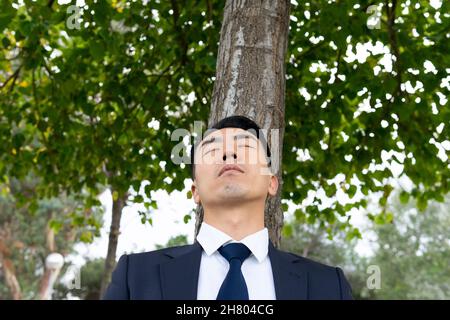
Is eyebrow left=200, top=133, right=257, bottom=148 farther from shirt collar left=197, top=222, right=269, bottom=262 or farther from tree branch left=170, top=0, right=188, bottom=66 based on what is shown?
tree branch left=170, top=0, right=188, bottom=66

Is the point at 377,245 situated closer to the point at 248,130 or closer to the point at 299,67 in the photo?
the point at 299,67

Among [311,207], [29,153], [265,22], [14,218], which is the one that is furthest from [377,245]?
[265,22]

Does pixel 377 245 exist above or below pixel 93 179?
above

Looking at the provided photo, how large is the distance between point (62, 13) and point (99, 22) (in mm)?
576

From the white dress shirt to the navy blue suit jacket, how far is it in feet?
0.12

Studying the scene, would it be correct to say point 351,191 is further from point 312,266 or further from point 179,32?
point 312,266

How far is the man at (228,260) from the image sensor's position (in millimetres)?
2824

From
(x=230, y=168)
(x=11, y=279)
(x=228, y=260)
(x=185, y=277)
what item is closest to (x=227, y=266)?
(x=228, y=260)

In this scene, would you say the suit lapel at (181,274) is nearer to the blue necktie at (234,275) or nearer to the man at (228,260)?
the man at (228,260)

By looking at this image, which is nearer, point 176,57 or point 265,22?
point 265,22

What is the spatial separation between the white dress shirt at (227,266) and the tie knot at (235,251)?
0.02 meters

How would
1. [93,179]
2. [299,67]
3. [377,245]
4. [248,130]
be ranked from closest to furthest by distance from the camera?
[248,130] < [299,67] < [93,179] < [377,245]

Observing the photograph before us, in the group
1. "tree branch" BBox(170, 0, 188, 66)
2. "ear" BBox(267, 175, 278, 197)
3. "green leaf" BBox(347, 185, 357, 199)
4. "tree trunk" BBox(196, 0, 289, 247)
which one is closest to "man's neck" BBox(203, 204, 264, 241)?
"ear" BBox(267, 175, 278, 197)

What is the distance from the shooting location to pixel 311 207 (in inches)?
381
